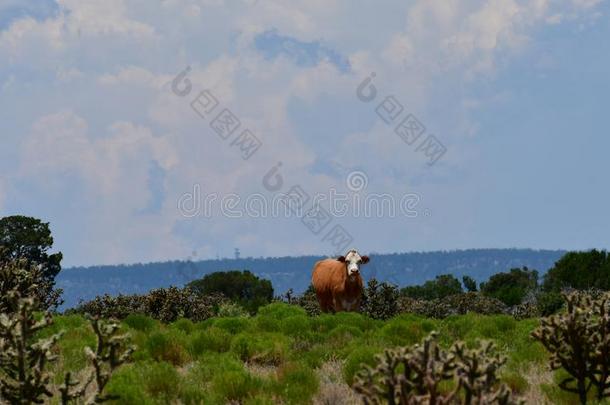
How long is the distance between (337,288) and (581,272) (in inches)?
1129

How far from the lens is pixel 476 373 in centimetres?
777

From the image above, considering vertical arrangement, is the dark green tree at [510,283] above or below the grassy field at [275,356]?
above

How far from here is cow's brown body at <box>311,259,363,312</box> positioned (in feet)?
83.6

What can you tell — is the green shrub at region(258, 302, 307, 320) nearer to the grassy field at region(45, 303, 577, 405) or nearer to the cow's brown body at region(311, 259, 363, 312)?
the cow's brown body at region(311, 259, 363, 312)

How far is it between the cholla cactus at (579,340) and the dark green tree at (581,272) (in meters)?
38.6

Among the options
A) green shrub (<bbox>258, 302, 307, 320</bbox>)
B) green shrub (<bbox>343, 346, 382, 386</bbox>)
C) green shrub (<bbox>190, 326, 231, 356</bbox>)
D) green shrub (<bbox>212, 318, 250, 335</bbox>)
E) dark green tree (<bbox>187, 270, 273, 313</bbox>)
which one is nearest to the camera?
green shrub (<bbox>343, 346, 382, 386</bbox>)

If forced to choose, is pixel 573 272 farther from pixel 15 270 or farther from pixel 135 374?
pixel 135 374

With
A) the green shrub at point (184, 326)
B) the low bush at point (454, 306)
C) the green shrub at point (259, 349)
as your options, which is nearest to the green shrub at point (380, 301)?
the low bush at point (454, 306)

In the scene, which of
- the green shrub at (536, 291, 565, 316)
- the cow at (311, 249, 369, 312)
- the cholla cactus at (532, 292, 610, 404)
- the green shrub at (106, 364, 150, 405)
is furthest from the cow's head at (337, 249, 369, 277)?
the cholla cactus at (532, 292, 610, 404)

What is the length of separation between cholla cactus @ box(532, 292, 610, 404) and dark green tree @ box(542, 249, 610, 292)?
127 feet

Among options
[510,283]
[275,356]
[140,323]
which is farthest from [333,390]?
[510,283]

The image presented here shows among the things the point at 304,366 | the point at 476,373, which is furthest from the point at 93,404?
the point at 304,366

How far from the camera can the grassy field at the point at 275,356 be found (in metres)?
11.5

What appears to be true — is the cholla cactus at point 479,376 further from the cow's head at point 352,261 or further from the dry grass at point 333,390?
the cow's head at point 352,261
